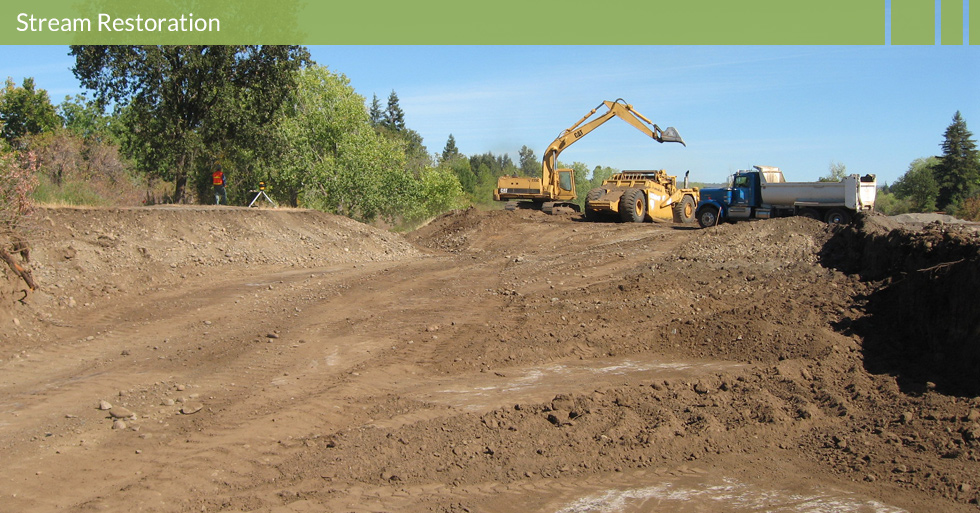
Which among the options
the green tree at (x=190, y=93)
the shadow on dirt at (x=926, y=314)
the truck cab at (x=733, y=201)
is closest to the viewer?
the shadow on dirt at (x=926, y=314)

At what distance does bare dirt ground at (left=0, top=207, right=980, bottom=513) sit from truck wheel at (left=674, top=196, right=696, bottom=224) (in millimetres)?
12837

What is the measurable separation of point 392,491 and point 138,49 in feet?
66.2

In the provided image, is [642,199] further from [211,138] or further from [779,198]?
[211,138]

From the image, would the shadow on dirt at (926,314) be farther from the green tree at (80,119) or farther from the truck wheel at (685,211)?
the green tree at (80,119)

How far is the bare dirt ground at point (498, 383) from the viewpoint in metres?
5.96

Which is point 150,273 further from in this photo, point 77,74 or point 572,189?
point 572,189

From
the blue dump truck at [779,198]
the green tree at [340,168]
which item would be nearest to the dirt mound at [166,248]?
the green tree at [340,168]

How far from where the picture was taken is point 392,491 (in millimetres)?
5871

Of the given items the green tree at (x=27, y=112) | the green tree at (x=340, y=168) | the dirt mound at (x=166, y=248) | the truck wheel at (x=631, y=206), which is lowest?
the dirt mound at (x=166, y=248)

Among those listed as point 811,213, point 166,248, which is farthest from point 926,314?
point 811,213

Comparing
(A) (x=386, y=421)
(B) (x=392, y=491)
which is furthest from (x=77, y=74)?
(B) (x=392, y=491)

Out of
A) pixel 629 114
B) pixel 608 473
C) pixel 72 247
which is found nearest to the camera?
pixel 608 473

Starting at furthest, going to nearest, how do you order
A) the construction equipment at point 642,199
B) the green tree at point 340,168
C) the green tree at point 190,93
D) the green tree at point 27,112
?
the green tree at point 27,112
the green tree at point 340,168
the construction equipment at point 642,199
the green tree at point 190,93

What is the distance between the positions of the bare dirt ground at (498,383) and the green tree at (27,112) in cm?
2769
